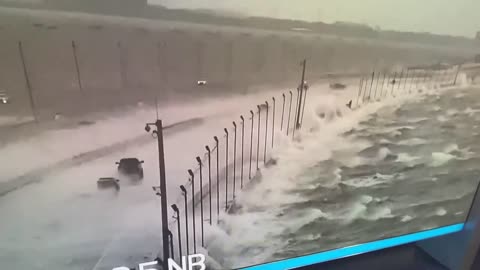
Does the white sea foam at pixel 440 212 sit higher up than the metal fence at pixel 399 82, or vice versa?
the metal fence at pixel 399 82

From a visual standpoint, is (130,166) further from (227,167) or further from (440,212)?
(440,212)

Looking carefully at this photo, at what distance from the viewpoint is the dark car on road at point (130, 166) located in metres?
0.64

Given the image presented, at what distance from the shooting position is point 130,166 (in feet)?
2.14

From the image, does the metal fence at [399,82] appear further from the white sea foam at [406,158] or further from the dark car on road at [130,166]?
the dark car on road at [130,166]

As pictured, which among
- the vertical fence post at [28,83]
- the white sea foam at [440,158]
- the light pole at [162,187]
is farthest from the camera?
the white sea foam at [440,158]

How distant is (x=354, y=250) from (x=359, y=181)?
0.61ft

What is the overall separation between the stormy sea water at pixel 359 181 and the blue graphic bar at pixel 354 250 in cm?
2

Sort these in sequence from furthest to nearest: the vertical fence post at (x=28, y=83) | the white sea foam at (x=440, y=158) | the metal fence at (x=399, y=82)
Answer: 1. the white sea foam at (x=440, y=158)
2. the metal fence at (x=399, y=82)
3. the vertical fence post at (x=28, y=83)

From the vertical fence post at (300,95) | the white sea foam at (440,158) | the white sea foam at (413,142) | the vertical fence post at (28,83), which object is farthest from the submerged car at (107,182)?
the white sea foam at (440,158)

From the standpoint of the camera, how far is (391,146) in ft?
2.79

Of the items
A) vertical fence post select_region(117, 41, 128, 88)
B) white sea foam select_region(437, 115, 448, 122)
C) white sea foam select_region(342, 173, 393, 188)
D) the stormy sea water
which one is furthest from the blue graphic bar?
vertical fence post select_region(117, 41, 128, 88)

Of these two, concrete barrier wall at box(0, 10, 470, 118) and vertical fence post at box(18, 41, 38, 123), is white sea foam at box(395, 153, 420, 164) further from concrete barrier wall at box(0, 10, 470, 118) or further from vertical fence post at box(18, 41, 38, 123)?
vertical fence post at box(18, 41, 38, 123)

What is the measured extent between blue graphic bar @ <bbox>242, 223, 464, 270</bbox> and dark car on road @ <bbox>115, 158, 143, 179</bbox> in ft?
1.05

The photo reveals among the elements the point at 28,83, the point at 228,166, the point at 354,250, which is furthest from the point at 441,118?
the point at 28,83
